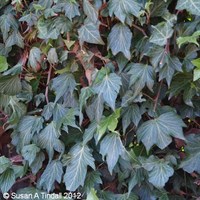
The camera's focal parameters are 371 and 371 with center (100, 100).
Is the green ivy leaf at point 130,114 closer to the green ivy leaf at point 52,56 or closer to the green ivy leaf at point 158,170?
the green ivy leaf at point 158,170

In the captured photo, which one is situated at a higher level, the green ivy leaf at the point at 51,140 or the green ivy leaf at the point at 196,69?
the green ivy leaf at the point at 196,69

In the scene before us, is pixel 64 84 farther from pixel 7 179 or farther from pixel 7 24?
pixel 7 179

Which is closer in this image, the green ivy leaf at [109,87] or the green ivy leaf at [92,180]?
the green ivy leaf at [109,87]

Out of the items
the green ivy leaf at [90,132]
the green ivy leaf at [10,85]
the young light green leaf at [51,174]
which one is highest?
the green ivy leaf at [10,85]

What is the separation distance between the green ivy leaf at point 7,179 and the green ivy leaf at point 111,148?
19.0 inches

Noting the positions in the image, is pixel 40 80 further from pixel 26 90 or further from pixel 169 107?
pixel 169 107

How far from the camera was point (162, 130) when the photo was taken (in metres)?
1.29

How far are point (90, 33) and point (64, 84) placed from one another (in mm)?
228

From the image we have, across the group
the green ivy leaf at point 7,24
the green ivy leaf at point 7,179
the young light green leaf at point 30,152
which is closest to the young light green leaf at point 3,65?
the green ivy leaf at point 7,24

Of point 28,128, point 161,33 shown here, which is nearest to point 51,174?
point 28,128

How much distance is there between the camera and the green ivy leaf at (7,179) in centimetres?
160

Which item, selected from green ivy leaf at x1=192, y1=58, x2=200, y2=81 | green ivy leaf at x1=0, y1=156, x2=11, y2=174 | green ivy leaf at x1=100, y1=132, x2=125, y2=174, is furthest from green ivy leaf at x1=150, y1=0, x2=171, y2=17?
green ivy leaf at x1=0, y1=156, x2=11, y2=174

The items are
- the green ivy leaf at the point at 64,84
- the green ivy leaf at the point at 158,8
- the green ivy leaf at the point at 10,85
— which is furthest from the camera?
the green ivy leaf at the point at 10,85

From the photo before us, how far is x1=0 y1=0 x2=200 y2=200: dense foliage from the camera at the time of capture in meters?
1.30
